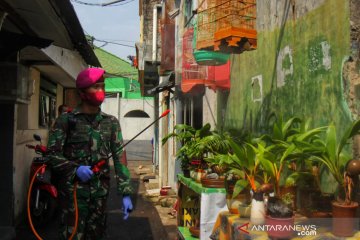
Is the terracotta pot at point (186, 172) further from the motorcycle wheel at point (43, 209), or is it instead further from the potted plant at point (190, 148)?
the motorcycle wheel at point (43, 209)

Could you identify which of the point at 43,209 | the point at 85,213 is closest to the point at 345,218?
the point at 85,213

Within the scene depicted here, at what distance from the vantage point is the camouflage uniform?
12.0ft

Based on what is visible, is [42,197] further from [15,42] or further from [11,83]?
[15,42]

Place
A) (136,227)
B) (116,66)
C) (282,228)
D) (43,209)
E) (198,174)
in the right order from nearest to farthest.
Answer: (282,228) < (198,174) < (43,209) < (136,227) < (116,66)

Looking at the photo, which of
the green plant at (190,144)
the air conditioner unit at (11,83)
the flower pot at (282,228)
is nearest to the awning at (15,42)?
the air conditioner unit at (11,83)

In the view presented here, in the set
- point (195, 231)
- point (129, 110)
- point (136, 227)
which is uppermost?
point (129, 110)

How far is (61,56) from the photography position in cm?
863

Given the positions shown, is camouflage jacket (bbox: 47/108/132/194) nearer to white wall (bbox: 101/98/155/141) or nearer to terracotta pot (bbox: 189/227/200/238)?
terracotta pot (bbox: 189/227/200/238)

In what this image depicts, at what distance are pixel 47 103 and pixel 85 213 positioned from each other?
753 centimetres

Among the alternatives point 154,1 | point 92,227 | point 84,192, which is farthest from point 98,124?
point 154,1

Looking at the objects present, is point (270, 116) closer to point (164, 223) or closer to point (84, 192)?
point (84, 192)

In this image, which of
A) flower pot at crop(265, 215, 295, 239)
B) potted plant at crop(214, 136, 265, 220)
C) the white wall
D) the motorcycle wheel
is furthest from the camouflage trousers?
the white wall

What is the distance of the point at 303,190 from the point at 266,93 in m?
1.74

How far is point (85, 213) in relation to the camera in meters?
3.72
